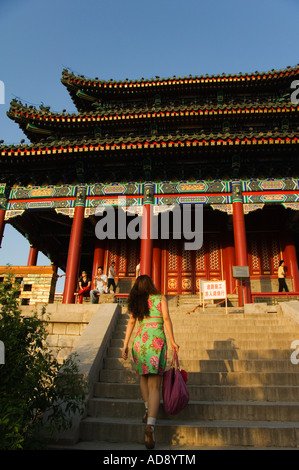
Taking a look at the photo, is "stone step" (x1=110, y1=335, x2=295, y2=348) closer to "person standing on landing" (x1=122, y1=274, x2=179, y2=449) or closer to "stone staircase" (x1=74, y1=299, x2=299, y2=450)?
"stone staircase" (x1=74, y1=299, x2=299, y2=450)

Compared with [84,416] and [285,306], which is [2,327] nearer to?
[84,416]

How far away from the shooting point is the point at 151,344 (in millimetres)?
3594

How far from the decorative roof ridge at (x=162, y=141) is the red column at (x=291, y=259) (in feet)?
14.3

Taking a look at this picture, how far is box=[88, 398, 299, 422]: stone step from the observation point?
390cm

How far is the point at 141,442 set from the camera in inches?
139

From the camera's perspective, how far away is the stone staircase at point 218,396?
11.4 feet

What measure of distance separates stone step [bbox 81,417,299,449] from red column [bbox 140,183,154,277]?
750 centimetres

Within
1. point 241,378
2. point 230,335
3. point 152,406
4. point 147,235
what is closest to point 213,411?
point 241,378

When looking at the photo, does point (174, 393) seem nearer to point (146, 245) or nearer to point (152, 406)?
point (152, 406)

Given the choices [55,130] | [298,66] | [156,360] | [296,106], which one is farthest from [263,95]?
[156,360]

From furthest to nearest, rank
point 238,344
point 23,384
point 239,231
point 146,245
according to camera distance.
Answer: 1. point 146,245
2. point 239,231
3. point 238,344
4. point 23,384

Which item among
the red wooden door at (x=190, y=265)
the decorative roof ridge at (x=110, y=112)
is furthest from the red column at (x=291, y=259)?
the decorative roof ridge at (x=110, y=112)

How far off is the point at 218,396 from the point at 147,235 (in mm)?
7500

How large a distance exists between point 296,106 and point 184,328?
1126 cm
